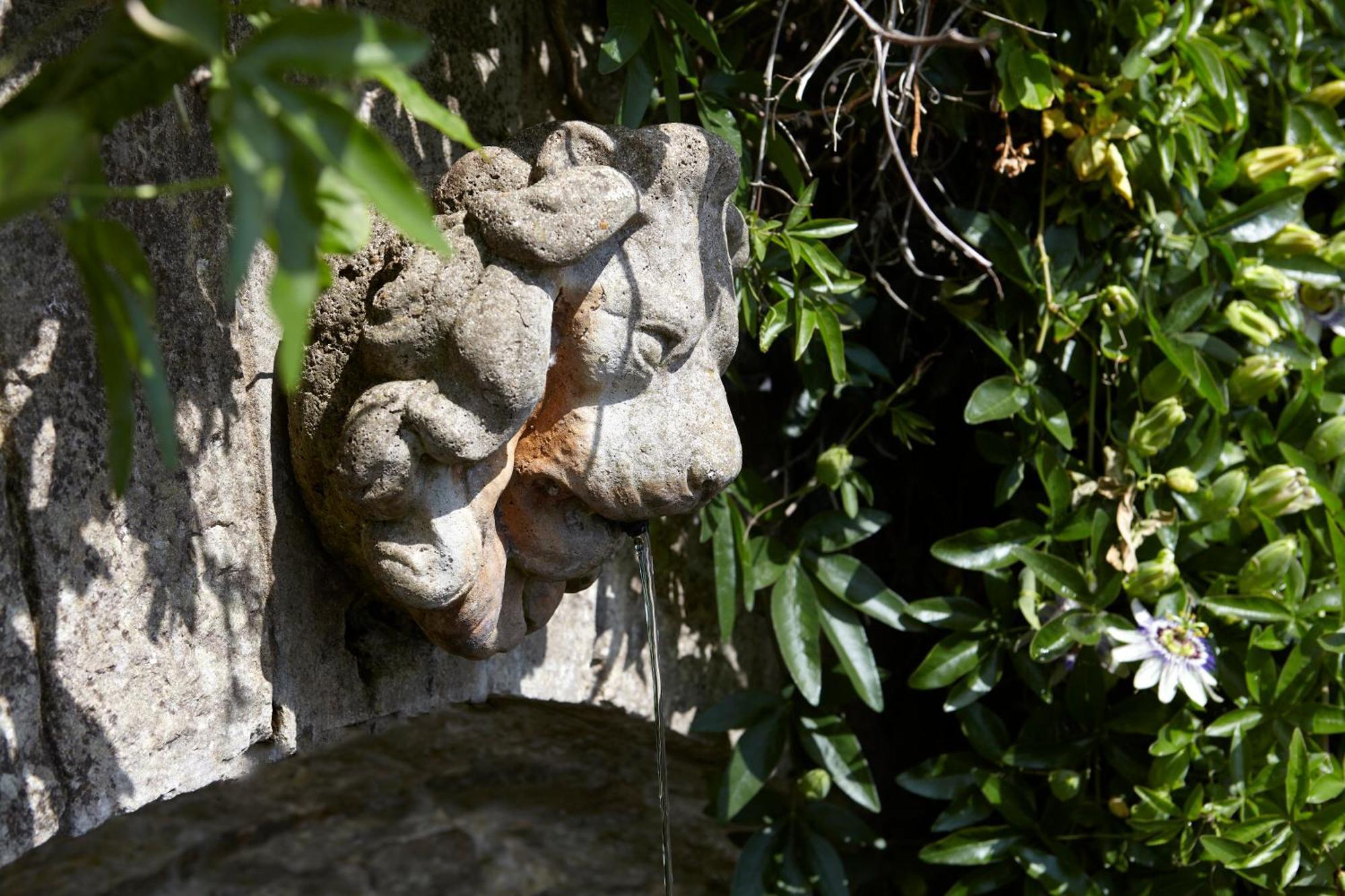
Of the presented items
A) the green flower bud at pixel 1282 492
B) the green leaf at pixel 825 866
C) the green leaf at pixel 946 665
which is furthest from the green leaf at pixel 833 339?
the green leaf at pixel 825 866

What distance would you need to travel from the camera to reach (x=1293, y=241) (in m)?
1.46

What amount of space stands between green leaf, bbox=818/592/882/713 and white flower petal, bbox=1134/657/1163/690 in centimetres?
26

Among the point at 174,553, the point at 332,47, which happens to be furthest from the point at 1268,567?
the point at 332,47

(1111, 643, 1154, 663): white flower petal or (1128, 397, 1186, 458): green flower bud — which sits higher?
(1128, 397, 1186, 458): green flower bud

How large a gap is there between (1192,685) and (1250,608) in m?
0.11

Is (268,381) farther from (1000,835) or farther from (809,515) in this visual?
(1000,835)

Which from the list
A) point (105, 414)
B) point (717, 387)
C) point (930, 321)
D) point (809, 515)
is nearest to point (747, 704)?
point (809, 515)

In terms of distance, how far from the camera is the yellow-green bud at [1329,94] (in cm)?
151

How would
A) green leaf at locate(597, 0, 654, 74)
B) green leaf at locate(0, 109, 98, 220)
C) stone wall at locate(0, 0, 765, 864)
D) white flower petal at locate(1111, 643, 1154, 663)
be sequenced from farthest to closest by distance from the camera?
1. white flower petal at locate(1111, 643, 1154, 663)
2. green leaf at locate(597, 0, 654, 74)
3. stone wall at locate(0, 0, 765, 864)
4. green leaf at locate(0, 109, 98, 220)

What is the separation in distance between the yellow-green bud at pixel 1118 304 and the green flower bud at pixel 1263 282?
0.40ft

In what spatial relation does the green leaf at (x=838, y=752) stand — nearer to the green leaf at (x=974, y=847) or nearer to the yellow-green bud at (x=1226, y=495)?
the green leaf at (x=974, y=847)

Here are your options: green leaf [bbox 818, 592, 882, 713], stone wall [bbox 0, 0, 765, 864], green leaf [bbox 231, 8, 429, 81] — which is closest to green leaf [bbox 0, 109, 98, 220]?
green leaf [bbox 231, 8, 429, 81]

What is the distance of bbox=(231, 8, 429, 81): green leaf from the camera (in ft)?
1.70

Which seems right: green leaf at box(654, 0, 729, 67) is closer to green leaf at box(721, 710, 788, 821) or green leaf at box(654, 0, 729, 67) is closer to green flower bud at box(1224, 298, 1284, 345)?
green flower bud at box(1224, 298, 1284, 345)
